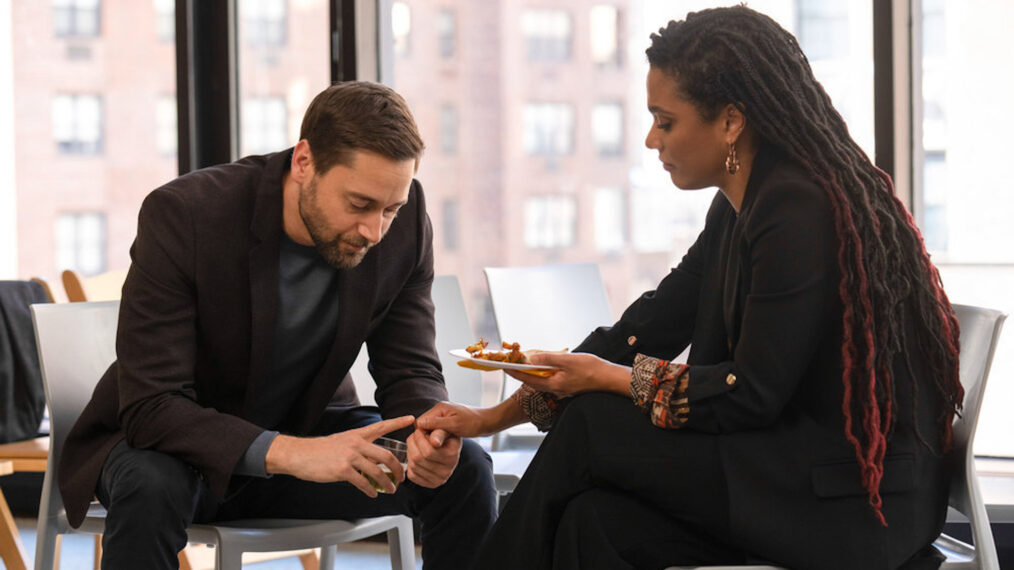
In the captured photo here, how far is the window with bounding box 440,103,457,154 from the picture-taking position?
3.67 m

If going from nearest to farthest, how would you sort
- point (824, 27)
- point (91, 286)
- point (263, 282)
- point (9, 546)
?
1. point (263, 282)
2. point (9, 546)
3. point (824, 27)
4. point (91, 286)

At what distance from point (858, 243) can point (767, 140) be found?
219 mm

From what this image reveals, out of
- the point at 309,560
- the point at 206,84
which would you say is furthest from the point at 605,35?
the point at 309,560

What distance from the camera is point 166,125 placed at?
4.15m

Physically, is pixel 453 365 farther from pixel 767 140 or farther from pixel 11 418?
pixel 767 140

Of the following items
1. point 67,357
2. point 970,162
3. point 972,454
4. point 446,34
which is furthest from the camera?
point 446,34

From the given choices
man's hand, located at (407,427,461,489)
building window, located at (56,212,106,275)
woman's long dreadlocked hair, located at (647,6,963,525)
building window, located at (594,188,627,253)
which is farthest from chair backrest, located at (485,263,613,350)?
building window, located at (56,212,106,275)

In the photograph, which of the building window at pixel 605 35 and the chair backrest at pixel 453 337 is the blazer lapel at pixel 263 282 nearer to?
the chair backrest at pixel 453 337

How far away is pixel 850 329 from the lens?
4.57 feet

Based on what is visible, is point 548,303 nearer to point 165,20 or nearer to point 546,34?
point 546,34

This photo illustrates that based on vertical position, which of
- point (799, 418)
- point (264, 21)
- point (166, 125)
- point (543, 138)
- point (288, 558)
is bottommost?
point (288, 558)

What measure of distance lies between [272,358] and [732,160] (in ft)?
2.68

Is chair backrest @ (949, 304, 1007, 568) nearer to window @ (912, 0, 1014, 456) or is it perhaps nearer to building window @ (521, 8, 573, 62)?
window @ (912, 0, 1014, 456)

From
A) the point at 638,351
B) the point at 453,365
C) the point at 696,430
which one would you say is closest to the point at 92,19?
the point at 453,365
